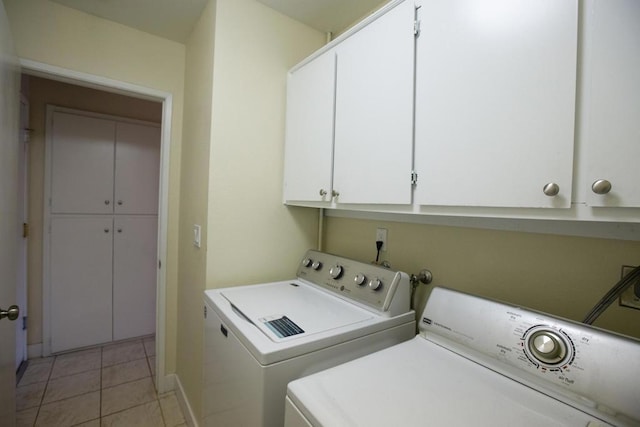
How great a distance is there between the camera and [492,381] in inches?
30.2

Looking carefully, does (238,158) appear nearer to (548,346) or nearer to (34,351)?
(548,346)

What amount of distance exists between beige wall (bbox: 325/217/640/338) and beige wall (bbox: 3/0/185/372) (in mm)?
1590

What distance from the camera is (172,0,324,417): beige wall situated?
1472mm

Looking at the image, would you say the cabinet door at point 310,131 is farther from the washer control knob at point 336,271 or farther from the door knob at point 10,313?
the door knob at point 10,313

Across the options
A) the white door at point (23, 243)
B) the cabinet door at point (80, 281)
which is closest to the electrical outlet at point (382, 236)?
the cabinet door at point (80, 281)

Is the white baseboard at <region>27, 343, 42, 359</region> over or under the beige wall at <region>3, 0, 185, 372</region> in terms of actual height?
under

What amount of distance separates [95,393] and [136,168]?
6.21 ft

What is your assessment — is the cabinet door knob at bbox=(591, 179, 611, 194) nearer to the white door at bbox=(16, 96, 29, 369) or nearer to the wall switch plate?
the wall switch plate

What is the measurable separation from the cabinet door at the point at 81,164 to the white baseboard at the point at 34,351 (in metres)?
1.15

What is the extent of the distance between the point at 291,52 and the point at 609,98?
1553 millimetres

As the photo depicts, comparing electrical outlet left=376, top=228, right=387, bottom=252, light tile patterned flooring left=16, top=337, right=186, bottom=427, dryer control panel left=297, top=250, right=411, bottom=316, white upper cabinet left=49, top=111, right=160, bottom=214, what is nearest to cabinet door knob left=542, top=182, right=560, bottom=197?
dryer control panel left=297, top=250, right=411, bottom=316

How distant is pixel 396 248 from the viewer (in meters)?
1.42

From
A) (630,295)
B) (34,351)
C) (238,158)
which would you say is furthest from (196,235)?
(34,351)

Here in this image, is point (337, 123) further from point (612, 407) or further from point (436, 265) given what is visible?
point (612, 407)
